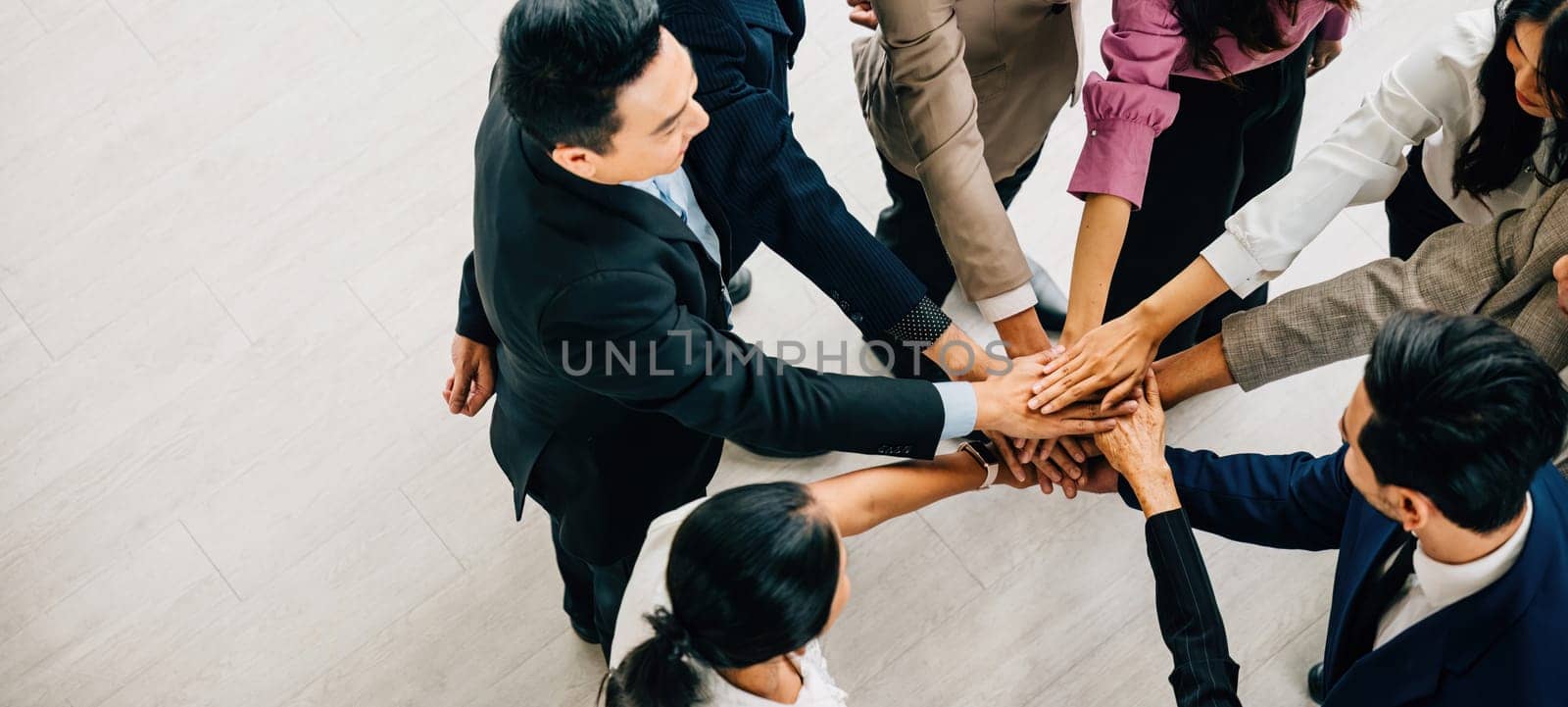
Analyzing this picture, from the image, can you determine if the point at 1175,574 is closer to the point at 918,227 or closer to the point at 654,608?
the point at 654,608

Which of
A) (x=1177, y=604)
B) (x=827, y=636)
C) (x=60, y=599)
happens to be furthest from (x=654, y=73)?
(x=60, y=599)

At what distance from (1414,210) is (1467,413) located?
896 millimetres

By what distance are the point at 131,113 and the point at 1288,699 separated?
2927 mm

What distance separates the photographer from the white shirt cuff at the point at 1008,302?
2.04 meters

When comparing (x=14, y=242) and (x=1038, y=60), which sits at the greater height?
(x=1038, y=60)

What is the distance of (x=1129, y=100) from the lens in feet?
6.08

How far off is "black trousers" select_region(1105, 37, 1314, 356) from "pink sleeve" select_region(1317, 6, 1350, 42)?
0.11m

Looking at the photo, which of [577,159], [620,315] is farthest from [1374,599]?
[577,159]

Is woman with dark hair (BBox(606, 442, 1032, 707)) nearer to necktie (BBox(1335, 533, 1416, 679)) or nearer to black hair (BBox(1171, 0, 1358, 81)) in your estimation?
necktie (BBox(1335, 533, 1416, 679))

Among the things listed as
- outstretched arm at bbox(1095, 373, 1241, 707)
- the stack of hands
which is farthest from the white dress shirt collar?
the stack of hands

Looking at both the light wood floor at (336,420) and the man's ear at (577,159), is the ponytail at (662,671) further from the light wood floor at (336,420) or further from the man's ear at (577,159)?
the light wood floor at (336,420)

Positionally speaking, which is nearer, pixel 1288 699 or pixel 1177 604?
pixel 1177 604

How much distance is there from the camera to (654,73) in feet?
4.47

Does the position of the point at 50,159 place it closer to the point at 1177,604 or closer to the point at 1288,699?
the point at 1177,604
